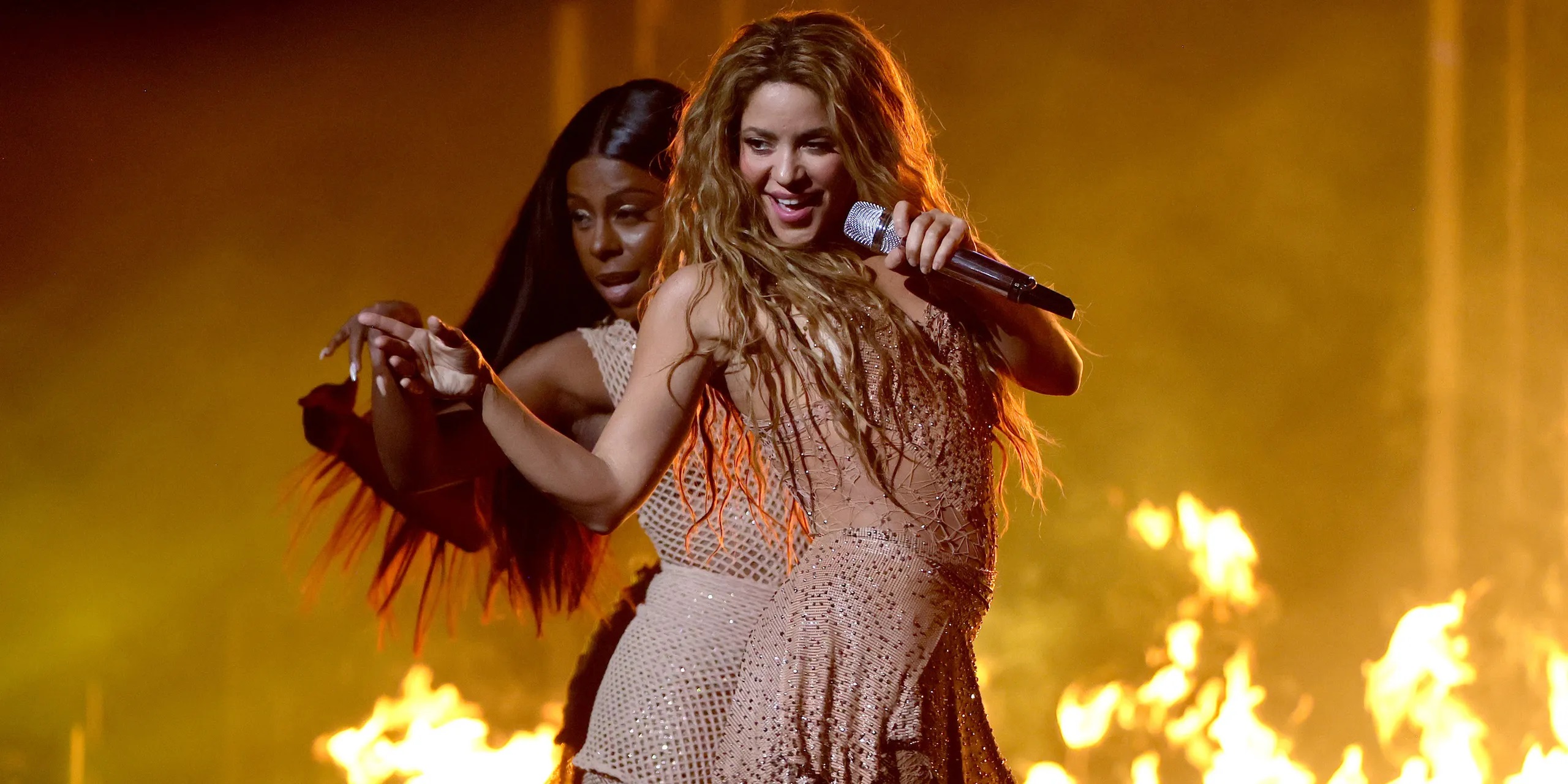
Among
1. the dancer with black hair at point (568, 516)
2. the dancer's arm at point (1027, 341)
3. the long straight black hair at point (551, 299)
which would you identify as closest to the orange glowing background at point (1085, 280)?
the dancer with black hair at point (568, 516)

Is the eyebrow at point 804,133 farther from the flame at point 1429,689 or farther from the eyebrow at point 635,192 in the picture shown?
the flame at point 1429,689

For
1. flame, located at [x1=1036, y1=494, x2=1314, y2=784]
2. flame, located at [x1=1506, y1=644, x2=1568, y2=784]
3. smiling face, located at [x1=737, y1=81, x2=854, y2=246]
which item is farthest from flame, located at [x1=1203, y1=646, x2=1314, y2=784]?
smiling face, located at [x1=737, y1=81, x2=854, y2=246]

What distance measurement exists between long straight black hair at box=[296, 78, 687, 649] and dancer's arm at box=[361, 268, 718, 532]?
68 centimetres

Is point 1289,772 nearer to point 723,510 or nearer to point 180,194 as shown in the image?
point 723,510

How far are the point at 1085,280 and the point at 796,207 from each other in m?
2.59

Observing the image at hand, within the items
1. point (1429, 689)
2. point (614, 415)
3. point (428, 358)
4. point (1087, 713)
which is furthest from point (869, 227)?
point (1429, 689)

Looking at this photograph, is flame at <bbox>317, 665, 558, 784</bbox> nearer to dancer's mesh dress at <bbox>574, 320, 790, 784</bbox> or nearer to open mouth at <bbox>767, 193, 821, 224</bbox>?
dancer's mesh dress at <bbox>574, 320, 790, 784</bbox>

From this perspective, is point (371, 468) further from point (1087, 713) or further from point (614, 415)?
point (1087, 713)

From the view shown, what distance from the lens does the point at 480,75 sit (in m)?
3.74

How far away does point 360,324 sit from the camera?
1367 millimetres

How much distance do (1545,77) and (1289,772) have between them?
2083 millimetres

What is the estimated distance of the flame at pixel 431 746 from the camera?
12.2 feet

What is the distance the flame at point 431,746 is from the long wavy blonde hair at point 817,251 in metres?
2.53

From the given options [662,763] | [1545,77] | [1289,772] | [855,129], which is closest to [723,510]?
[662,763]
